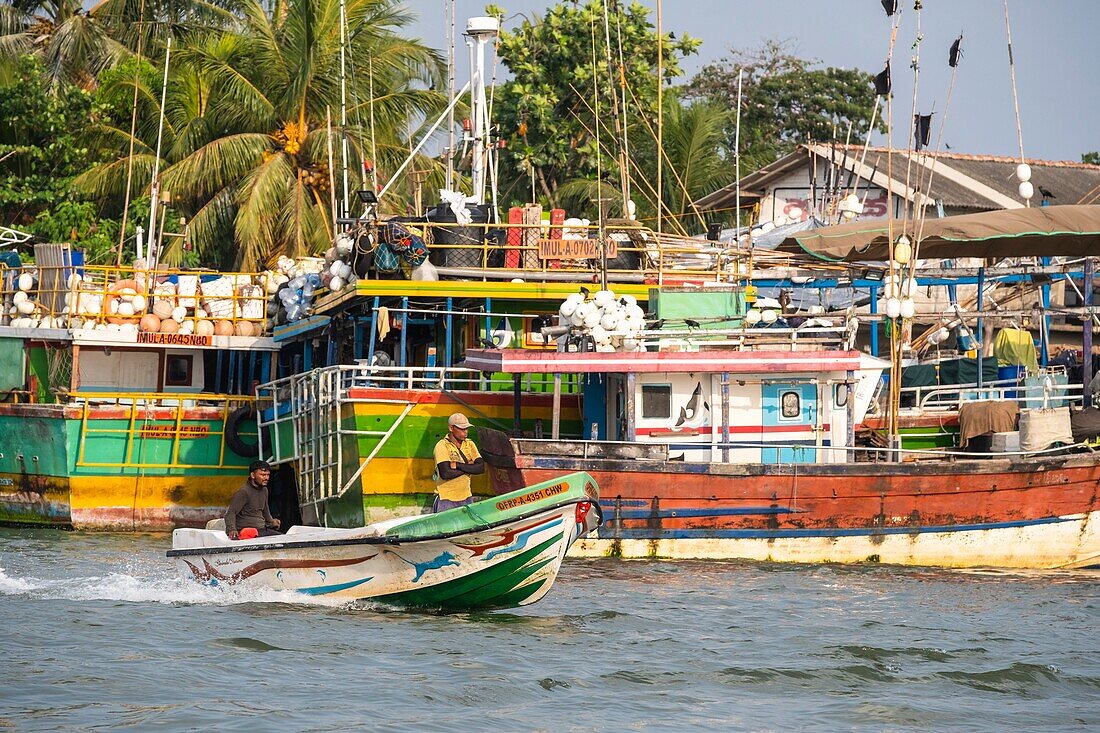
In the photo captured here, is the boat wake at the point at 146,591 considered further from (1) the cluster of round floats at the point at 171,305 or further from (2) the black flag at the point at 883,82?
(2) the black flag at the point at 883,82

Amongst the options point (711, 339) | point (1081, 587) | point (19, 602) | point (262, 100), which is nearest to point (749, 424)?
point (711, 339)

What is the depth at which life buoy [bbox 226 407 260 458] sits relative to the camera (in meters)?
25.4

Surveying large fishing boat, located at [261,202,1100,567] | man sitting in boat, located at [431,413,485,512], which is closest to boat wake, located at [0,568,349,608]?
man sitting in boat, located at [431,413,485,512]

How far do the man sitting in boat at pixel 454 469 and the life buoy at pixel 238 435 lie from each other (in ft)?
28.1

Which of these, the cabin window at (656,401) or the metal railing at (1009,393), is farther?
the metal railing at (1009,393)

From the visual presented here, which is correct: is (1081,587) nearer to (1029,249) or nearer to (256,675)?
(1029,249)

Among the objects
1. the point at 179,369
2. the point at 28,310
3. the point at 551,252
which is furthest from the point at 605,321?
the point at 28,310

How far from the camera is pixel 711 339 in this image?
842 inches

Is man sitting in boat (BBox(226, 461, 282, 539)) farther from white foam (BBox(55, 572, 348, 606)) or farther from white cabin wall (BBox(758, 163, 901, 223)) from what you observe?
white cabin wall (BBox(758, 163, 901, 223))

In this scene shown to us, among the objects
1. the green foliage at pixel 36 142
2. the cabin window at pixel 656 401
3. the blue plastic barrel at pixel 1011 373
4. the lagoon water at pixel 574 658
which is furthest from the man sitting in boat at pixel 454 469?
the green foliage at pixel 36 142

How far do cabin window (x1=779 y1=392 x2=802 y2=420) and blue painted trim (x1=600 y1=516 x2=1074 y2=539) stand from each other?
156 cm

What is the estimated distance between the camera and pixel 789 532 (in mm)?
20016

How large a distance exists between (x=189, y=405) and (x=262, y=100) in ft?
34.0

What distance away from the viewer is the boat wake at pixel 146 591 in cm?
1606
